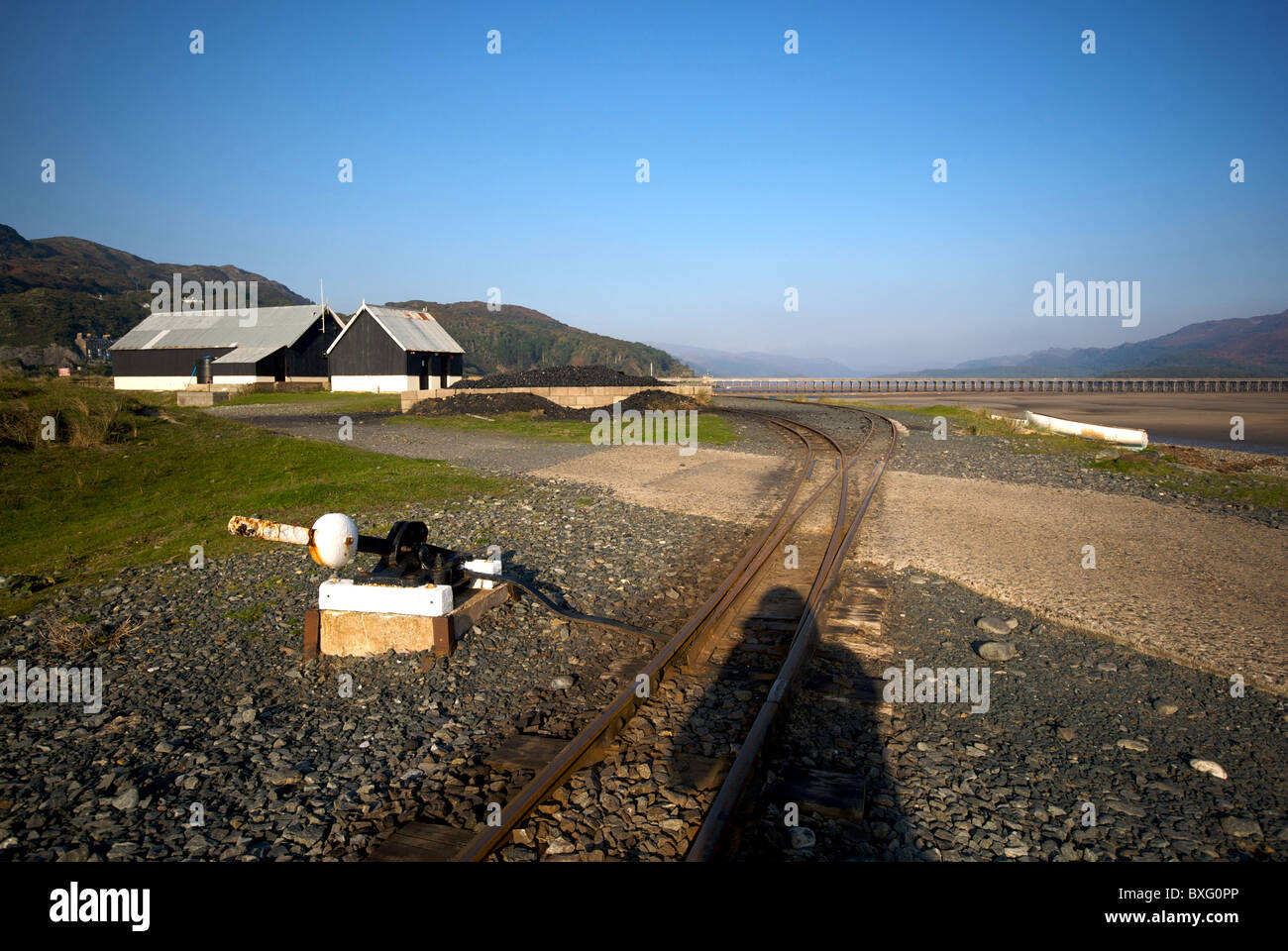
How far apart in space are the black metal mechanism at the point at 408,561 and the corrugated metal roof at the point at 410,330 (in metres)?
43.0

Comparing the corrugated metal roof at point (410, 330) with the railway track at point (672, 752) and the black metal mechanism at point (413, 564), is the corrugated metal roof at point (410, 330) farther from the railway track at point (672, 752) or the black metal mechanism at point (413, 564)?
the railway track at point (672, 752)

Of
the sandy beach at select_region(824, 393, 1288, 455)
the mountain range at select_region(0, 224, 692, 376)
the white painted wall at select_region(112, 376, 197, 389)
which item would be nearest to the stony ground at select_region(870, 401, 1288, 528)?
the sandy beach at select_region(824, 393, 1288, 455)

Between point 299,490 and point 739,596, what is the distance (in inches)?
344

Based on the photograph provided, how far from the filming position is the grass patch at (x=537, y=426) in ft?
76.5

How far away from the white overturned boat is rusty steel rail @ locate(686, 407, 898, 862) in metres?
17.8

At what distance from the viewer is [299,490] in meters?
12.8

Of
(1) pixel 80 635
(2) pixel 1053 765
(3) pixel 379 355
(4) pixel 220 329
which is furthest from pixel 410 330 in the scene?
(2) pixel 1053 765

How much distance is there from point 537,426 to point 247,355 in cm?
3249

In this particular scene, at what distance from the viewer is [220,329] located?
176 ft

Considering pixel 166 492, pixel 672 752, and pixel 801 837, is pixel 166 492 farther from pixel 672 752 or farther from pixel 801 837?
pixel 801 837

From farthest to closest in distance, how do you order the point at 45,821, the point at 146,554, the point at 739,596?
the point at 146,554 → the point at 739,596 → the point at 45,821

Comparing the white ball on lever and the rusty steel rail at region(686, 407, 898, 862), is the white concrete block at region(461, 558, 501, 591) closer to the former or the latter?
the white ball on lever

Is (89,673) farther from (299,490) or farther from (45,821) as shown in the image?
(299,490)
